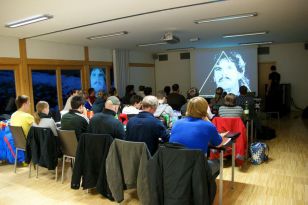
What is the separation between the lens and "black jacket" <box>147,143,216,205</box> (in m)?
2.13

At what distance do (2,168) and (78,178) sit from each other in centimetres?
224

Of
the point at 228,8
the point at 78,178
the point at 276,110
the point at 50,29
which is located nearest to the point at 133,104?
the point at 78,178

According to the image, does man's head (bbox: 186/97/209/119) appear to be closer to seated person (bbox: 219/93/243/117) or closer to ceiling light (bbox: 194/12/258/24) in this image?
seated person (bbox: 219/93/243/117)

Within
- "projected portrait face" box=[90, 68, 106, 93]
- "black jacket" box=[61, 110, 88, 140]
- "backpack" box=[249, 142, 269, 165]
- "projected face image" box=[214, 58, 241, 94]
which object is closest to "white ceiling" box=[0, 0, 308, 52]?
"black jacket" box=[61, 110, 88, 140]

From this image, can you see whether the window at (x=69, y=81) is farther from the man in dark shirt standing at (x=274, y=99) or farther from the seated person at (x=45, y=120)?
the man in dark shirt standing at (x=274, y=99)

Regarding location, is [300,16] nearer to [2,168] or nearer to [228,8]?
[228,8]

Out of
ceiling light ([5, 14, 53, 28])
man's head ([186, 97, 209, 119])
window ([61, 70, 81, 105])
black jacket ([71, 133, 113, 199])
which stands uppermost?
ceiling light ([5, 14, 53, 28])

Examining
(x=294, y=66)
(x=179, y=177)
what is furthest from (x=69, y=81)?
(x=294, y=66)

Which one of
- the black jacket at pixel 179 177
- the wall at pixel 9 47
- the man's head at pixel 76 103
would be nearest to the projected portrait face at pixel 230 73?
the wall at pixel 9 47

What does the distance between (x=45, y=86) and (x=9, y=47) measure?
1420mm

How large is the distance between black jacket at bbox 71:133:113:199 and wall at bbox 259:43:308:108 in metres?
8.43

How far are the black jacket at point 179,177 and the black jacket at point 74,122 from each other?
1528 mm

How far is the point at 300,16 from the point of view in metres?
4.90

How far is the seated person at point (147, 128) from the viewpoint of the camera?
2799mm
